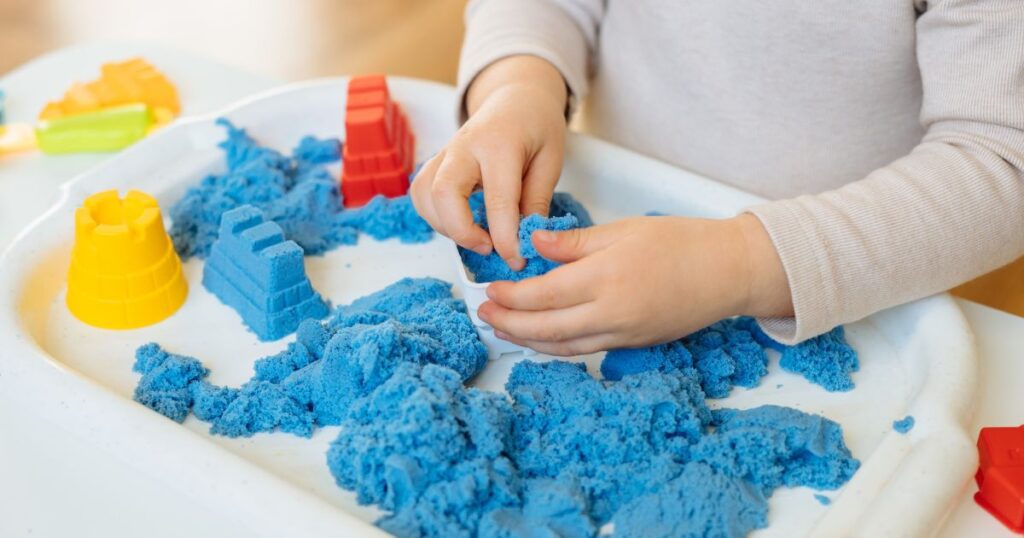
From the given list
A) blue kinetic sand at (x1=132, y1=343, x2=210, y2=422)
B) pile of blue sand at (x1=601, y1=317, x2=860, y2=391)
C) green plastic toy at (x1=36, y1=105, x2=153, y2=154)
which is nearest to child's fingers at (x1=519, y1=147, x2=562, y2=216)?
pile of blue sand at (x1=601, y1=317, x2=860, y2=391)

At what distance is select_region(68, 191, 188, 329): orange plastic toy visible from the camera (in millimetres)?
601

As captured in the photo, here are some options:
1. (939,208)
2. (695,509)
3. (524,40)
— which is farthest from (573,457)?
(524,40)

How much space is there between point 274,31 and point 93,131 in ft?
2.76

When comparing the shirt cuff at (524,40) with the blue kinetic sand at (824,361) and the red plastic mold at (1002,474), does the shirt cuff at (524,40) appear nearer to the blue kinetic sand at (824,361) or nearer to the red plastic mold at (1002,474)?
the blue kinetic sand at (824,361)

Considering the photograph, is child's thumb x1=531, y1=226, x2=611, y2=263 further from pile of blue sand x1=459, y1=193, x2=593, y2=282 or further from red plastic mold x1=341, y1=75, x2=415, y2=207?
red plastic mold x1=341, y1=75, x2=415, y2=207

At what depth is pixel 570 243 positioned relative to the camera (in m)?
0.55

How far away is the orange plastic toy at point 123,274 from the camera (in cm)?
60

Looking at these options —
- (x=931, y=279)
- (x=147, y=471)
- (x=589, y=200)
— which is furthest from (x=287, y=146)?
(x=931, y=279)

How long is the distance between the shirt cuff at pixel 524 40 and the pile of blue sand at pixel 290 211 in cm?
12

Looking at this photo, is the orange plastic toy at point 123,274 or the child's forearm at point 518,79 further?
the child's forearm at point 518,79

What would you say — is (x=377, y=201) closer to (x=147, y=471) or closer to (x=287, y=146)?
(x=287, y=146)

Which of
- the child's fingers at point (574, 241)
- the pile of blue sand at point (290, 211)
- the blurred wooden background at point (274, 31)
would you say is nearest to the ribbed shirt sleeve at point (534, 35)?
the pile of blue sand at point (290, 211)

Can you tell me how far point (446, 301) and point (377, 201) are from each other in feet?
0.44

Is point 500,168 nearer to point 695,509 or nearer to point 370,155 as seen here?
point 370,155
